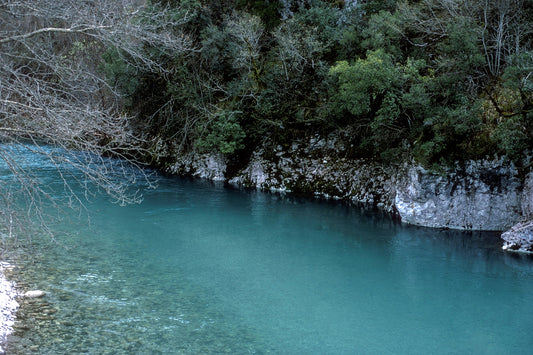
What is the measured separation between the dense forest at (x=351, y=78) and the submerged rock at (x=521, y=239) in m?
2.27

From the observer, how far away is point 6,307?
8930 mm

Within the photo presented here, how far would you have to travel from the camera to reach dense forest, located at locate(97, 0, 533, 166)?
15906 mm

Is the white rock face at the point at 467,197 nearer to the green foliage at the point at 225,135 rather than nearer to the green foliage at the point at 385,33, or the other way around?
the green foliage at the point at 385,33

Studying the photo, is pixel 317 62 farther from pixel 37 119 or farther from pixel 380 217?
pixel 37 119

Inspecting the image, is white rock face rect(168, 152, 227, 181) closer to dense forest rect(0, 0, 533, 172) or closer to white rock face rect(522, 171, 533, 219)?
dense forest rect(0, 0, 533, 172)

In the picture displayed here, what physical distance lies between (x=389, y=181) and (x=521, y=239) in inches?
236

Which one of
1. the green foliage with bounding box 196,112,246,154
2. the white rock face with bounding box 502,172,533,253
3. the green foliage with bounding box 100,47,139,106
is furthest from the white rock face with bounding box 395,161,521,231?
the green foliage with bounding box 100,47,139,106

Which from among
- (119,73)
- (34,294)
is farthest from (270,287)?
(119,73)

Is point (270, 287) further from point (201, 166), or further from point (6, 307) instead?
point (201, 166)

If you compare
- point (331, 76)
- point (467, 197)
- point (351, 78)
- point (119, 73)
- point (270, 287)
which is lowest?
point (270, 287)

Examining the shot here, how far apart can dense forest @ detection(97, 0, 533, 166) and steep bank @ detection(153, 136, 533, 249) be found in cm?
55

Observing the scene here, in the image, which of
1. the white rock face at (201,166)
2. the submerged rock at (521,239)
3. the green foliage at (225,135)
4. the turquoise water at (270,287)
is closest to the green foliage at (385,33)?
the turquoise water at (270,287)

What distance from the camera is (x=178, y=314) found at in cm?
952

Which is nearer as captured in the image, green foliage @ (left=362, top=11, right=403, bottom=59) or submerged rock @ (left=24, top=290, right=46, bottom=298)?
submerged rock @ (left=24, top=290, right=46, bottom=298)
